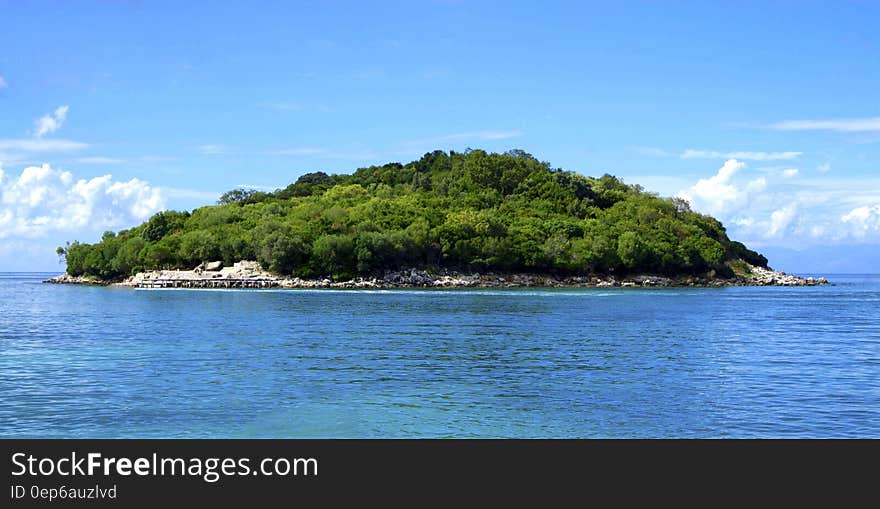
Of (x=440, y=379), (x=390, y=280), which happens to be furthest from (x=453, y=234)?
(x=440, y=379)

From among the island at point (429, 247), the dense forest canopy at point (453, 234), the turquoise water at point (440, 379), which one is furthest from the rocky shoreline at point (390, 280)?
the turquoise water at point (440, 379)

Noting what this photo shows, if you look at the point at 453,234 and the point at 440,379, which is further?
the point at 453,234

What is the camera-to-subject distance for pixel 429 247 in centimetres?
13112

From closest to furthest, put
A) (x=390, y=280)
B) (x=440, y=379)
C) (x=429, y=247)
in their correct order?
(x=440, y=379) → (x=390, y=280) → (x=429, y=247)

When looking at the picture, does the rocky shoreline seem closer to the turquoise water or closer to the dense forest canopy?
the dense forest canopy

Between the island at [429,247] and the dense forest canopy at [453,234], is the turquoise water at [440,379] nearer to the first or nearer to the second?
the island at [429,247]

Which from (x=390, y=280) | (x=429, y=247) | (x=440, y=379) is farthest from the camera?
(x=429, y=247)

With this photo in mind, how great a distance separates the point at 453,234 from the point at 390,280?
15.2 metres

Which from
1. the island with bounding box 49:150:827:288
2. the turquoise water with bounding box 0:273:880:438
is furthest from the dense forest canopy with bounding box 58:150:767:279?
the turquoise water with bounding box 0:273:880:438

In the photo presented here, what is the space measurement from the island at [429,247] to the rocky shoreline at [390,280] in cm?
25

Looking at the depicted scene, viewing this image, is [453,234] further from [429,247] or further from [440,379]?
[440,379]

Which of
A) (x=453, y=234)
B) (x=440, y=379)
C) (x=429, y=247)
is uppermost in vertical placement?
(x=453, y=234)
